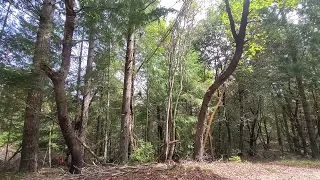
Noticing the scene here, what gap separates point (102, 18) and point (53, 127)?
7.55m

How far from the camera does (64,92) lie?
4.65 metres

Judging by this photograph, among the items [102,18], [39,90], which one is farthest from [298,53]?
[39,90]

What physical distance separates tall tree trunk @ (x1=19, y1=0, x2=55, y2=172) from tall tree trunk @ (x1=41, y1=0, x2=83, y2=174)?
73 centimetres

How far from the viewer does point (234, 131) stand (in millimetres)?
15539

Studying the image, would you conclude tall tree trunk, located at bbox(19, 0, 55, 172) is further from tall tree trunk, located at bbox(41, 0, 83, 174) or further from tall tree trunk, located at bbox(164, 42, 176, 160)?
tall tree trunk, located at bbox(164, 42, 176, 160)

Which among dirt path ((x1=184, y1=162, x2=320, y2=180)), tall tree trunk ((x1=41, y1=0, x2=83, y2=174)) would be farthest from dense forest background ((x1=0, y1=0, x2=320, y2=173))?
dirt path ((x1=184, y1=162, x2=320, y2=180))

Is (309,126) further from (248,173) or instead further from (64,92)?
(64,92)

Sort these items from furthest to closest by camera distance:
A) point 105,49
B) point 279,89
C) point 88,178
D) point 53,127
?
point 279,89 → point 53,127 → point 105,49 → point 88,178

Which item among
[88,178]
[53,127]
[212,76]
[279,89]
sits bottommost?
[88,178]

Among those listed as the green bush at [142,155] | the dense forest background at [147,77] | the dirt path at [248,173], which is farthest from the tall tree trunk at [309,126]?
the green bush at [142,155]

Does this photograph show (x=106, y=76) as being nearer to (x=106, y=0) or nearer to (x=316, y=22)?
(x=106, y=0)

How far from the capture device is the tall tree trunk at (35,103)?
17.3 feet

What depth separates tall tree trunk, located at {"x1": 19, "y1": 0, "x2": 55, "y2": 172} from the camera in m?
5.27

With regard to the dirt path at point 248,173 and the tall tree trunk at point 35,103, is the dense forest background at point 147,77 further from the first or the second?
the dirt path at point 248,173
